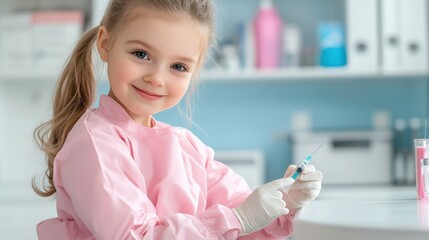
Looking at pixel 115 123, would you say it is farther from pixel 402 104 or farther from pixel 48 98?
pixel 402 104

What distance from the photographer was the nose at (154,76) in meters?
1.18

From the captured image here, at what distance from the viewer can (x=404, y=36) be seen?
289cm

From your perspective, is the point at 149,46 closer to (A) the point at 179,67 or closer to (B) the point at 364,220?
(A) the point at 179,67

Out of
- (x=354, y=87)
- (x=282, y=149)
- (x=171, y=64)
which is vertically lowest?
(x=282, y=149)

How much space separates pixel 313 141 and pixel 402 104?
0.56 meters

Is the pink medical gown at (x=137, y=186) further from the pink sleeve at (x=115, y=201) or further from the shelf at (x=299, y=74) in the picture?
the shelf at (x=299, y=74)

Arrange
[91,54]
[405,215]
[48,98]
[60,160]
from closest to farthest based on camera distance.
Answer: [405,215]
[60,160]
[91,54]
[48,98]

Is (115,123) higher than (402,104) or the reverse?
higher

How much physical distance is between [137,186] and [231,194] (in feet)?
0.82

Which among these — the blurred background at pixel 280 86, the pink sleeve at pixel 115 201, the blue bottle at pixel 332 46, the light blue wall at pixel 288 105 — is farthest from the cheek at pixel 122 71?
the light blue wall at pixel 288 105

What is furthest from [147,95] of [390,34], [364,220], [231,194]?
[390,34]

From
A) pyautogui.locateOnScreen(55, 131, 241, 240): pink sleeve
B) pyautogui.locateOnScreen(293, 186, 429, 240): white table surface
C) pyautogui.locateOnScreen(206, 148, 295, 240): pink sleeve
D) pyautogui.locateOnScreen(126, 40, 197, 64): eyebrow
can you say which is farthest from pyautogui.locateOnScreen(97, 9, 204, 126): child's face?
pyautogui.locateOnScreen(293, 186, 429, 240): white table surface

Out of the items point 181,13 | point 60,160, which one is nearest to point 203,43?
point 181,13

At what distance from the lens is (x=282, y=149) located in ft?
10.7
